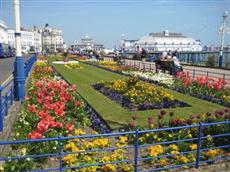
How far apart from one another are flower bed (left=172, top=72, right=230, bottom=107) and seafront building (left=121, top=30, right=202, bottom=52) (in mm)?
103883

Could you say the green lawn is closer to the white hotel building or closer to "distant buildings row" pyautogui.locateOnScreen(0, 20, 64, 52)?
"distant buildings row" pyautogui.locateOnScreen(0, 20, 64, 52)

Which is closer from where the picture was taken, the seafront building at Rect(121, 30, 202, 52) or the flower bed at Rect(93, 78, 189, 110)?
the flower bed at Rect(93, 78, 189, 110)

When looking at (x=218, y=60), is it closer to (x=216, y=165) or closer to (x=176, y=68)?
(x=176, y=68)

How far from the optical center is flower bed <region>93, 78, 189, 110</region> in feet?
35.2

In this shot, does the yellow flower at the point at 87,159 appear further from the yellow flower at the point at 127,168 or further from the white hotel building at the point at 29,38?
the white hotel building at the point at 29,38

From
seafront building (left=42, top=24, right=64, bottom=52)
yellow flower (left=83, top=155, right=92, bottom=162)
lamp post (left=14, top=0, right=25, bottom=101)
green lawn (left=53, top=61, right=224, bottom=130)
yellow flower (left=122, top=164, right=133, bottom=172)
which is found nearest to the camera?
yellow flower (left=122, top=164, right=133, bottom=172)

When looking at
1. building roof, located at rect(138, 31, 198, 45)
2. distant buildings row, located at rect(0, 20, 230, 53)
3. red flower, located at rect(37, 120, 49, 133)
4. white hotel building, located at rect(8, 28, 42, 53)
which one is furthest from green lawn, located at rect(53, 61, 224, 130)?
white hotel building, located at rect(8, 28, 42, 53)

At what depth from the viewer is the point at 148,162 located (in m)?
5.85

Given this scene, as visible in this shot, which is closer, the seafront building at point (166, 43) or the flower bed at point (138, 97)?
the flower bed at point (138, 97)

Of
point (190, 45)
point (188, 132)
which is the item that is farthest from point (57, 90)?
point (190, 45)

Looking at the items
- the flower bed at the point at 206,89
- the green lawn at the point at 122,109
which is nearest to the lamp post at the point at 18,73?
the green lawn at the point at 122,109

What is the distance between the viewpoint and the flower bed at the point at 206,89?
480 inches

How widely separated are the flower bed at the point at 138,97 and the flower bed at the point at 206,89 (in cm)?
180

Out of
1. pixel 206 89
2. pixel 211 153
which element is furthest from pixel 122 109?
pixel 206 89
